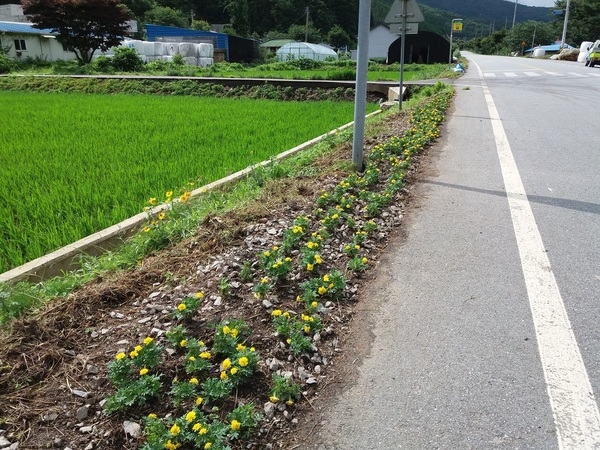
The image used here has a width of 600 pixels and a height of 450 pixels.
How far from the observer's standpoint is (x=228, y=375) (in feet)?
7.41

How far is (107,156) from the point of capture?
22.9 ft

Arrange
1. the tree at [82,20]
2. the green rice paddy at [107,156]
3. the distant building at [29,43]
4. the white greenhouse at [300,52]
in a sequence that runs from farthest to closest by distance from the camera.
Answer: the white greenhouse at [300,52]
the distant building at [29,43]
the tree at [82,20]
the green rice paddy at [107,156]

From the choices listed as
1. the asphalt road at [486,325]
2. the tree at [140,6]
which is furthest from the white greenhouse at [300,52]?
the asphalt road at [486,325]

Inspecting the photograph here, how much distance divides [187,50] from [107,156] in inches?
1549

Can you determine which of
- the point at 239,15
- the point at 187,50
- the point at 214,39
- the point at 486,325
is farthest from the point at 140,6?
the point at 486,325

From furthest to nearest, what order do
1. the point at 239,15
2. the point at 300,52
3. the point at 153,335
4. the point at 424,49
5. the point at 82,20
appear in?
the point at 239,15, the point at 300,52, the point at 424,49, the point at 82,20, the point at 153,335

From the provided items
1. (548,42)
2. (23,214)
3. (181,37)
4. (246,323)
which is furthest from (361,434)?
(548,42)

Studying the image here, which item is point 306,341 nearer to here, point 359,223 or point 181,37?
point 359,223

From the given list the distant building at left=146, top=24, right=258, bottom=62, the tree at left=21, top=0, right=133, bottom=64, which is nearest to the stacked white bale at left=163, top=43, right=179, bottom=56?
the tree at left=21, top=0, right=133, bottom=64

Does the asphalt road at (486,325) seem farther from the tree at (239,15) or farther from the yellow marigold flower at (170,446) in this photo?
the tree at (239,15)

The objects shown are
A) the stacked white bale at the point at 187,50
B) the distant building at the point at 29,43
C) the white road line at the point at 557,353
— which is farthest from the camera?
the stacked white bale at the point at 187,50

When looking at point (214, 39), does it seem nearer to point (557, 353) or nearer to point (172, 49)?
point (172, 49)

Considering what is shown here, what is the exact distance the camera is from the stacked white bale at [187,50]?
4222 centimetres

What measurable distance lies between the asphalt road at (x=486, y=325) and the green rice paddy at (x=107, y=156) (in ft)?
9.33
